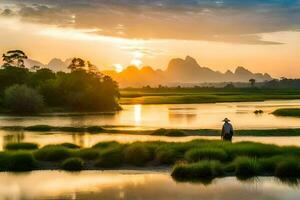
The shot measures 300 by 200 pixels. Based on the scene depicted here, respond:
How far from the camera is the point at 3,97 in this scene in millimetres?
118688

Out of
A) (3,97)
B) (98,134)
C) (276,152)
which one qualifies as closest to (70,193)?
(276,152)

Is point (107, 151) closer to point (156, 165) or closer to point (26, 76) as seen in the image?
point (156, 165)

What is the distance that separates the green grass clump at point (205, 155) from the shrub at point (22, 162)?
9076 millimetres

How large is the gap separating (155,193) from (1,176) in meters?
9.59

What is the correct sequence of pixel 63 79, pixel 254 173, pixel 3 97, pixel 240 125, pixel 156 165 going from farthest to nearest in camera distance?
1. pixel 63 79
2. pixel 3 97
3. pixel 240 125
4. pixel 156 165
5. pixel 254 173

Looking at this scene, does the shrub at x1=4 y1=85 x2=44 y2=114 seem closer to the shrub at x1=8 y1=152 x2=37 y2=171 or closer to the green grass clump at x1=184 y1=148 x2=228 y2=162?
the shrub at x1=8 y1=152 x2=37 y2=171

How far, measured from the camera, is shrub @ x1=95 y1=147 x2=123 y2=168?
31891 millimetres

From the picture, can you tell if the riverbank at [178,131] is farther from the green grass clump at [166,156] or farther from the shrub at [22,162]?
the shrub at [22,162]

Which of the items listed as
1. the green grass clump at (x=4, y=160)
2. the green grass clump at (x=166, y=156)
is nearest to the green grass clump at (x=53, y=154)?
the green grass clump at (x=4, y=160)

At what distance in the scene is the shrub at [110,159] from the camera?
3189 cm

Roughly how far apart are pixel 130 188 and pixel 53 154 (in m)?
9.80

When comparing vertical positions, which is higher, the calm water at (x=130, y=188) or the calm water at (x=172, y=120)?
the calm water at (x=172, y=120)

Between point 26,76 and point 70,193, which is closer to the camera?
point 70,193

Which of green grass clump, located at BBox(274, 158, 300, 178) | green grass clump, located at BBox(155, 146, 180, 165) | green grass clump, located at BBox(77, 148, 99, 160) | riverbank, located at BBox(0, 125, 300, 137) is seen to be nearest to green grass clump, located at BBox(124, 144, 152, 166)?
green grass clump, located at BBox(155, 146, 180, 165)
